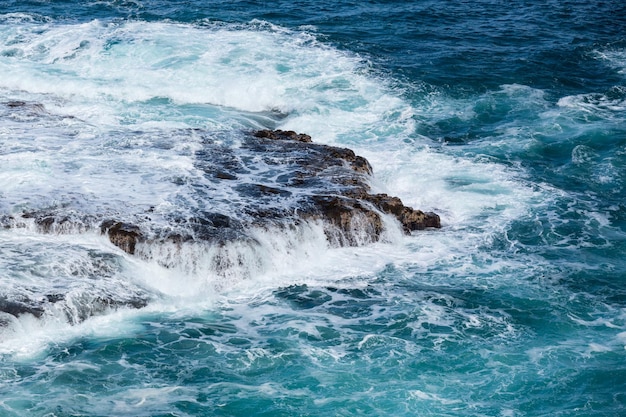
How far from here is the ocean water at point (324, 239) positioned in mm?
16516

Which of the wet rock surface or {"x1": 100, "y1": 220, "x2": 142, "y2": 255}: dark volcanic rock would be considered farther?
{"x1": 100, "y1": 220, "x2": 142, "y2": 255}: dark volcanic rock

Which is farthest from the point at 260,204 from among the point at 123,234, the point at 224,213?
the point at 123,234

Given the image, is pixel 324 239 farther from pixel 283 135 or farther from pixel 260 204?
pixel 283 135

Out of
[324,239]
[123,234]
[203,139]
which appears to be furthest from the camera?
[203,139]

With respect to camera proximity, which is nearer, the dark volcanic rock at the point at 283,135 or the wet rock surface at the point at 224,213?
the wet rock surface at the point at 224,213

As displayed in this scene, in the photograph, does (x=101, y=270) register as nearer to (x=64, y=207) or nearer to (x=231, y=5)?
(x=64, y=207)

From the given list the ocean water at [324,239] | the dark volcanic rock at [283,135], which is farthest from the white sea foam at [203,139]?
the dark volcanic rock at [283,135]

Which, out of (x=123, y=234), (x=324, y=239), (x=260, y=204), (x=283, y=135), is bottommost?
(x=324, y=239)

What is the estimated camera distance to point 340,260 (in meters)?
21.0

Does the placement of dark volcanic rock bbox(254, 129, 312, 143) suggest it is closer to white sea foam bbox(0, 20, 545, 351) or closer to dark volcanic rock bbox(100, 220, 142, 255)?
white sea foam bbox(0, 20, 545, 351)

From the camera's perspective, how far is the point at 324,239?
21359mm

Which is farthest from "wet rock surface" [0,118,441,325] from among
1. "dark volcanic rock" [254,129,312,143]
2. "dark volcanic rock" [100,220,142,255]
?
"dark volcanic rock" [254,129,312,143]

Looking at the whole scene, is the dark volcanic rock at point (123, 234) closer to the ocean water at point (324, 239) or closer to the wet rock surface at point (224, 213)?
the wet rock surface at point (224, 213)

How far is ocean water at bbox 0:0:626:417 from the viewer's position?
16516mm
